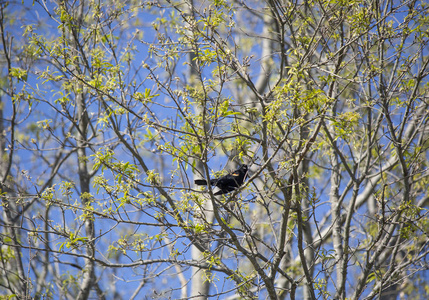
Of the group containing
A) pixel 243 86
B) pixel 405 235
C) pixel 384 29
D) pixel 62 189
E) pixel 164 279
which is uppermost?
pixel 243 86

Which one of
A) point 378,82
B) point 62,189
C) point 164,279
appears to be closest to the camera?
point 62,189

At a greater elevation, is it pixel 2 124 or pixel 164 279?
pixel 2 124

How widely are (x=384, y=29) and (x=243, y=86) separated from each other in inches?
166

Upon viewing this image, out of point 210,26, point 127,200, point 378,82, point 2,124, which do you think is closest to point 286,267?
point 378,82

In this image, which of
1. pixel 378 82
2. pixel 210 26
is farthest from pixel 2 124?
pixel 378 82

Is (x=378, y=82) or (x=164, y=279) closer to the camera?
(x=378, y=82)

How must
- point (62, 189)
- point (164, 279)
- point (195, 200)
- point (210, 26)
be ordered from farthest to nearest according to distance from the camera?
point (164, 279), point (62, 189), point (195, 200), point (210, 26)

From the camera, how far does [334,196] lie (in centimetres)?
Answer: 571

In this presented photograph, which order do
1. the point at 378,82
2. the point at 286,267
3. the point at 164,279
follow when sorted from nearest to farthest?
the point at 378,82
the point at 286,267
the point at 164,279

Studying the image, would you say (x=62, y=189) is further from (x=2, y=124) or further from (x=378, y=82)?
(x=2, y=124)

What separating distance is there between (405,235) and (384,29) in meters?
1.97

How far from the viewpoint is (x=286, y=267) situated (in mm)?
6703

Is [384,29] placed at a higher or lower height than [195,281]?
higher

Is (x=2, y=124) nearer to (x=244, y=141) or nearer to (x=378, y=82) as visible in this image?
(x=244, y=141)
